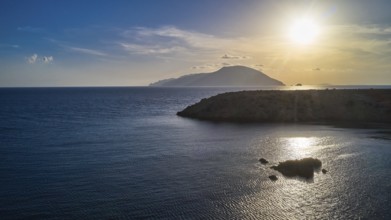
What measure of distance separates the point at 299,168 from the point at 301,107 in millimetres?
58935

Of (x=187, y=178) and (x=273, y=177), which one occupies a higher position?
(x=273, y=177)

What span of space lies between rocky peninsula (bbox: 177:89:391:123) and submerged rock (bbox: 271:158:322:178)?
162ft

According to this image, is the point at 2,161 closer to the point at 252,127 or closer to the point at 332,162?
the point at 332,162

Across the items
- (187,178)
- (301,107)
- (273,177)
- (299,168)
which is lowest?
(187,178)

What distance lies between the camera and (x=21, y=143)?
52312mm

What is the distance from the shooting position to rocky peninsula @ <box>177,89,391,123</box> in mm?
86625

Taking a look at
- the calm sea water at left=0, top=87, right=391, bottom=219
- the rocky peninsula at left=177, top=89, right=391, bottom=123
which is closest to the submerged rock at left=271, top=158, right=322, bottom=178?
the calm sea water at left=0, top=87, right=391, bottom=219

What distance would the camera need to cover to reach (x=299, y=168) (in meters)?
35.9

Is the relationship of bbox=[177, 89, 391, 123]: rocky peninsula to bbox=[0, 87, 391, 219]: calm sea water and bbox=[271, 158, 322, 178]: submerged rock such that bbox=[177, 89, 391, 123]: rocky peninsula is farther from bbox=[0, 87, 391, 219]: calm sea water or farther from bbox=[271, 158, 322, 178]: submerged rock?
bbox=[271, 158, 322, 178]: submerged rock

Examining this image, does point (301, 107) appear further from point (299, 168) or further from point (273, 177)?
point (273, 177)

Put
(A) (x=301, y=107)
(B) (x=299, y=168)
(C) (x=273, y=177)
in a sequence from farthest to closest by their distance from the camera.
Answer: (A) (x=301, y=107) → (B) (x=299, y=168) → (C) (x=273, y=177)

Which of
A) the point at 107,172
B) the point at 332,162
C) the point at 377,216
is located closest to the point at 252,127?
the point at 332,162

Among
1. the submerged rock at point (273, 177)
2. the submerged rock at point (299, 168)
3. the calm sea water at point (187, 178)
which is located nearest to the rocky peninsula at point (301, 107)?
the calm sea water at point (187, 178)

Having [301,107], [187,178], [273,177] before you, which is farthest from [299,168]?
[301,107]
